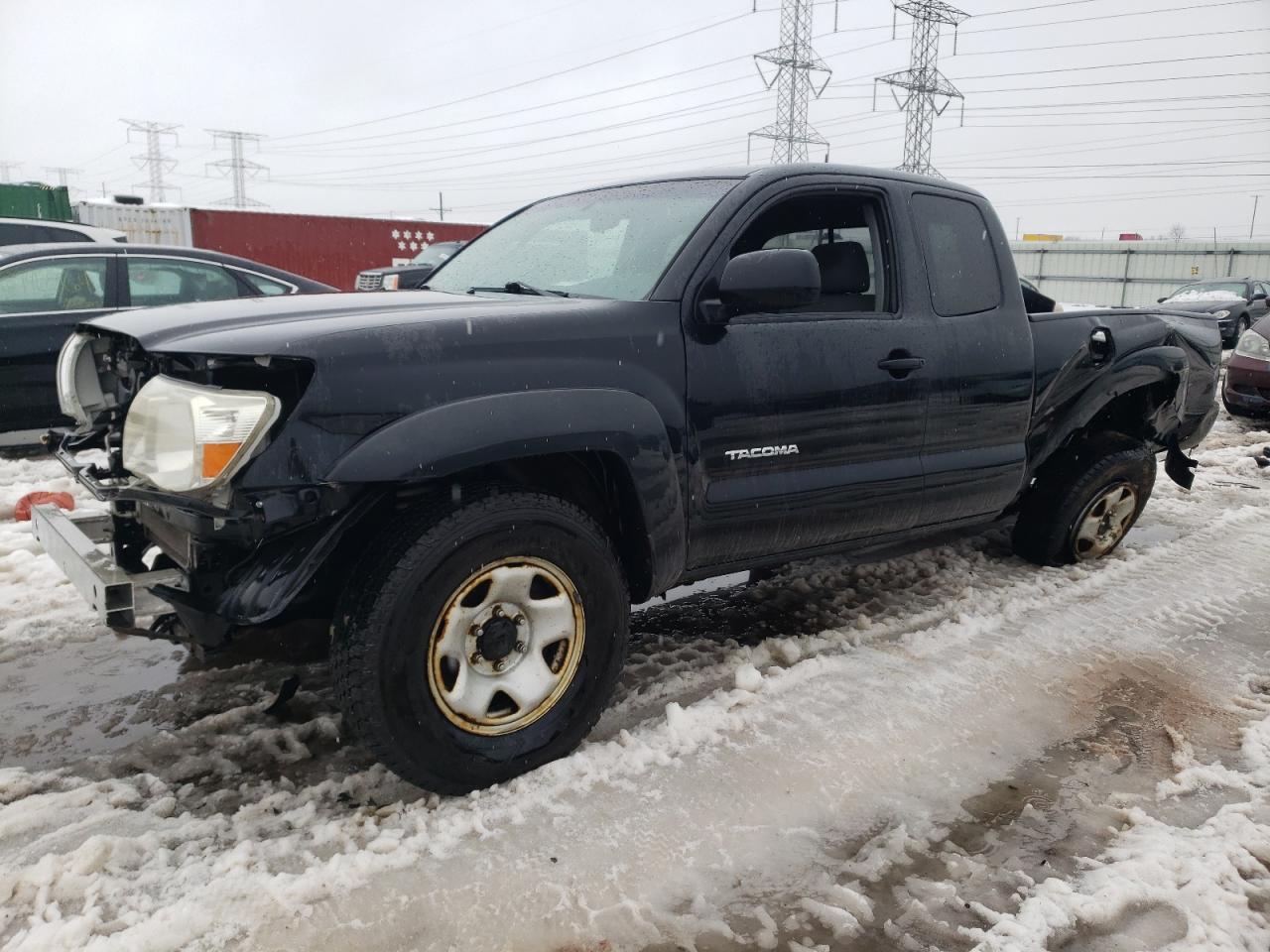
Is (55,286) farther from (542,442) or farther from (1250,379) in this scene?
(1250,379)

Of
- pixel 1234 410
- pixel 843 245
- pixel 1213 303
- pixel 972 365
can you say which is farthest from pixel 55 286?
pixel 1213 303

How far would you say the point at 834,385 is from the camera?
126 inches

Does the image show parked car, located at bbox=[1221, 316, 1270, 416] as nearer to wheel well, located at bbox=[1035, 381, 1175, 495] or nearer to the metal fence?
wheel well, located at bbox=[1035, 381, 1175, 495]

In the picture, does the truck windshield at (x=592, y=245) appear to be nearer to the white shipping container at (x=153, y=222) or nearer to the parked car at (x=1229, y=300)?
the white shipping container at (x=153, y=222)

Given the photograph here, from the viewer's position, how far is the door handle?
3357mm

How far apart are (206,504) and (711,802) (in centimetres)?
159

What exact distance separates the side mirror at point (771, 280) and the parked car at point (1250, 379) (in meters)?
8.49

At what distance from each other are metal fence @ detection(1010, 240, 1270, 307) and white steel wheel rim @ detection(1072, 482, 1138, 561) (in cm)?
3194

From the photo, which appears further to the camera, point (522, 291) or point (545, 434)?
point (522, 291)

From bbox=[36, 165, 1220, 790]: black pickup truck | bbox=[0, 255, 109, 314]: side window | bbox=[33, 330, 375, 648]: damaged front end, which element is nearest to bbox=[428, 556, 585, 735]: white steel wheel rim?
bbox=[36, 165, 1220, 790]: black pickup truck

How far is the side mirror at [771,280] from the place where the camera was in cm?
275

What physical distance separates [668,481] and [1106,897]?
1.57 meters

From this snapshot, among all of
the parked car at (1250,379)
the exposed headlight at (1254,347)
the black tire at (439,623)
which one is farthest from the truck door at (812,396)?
the exposed headlight at (1254,347)

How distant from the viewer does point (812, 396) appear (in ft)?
10.3
